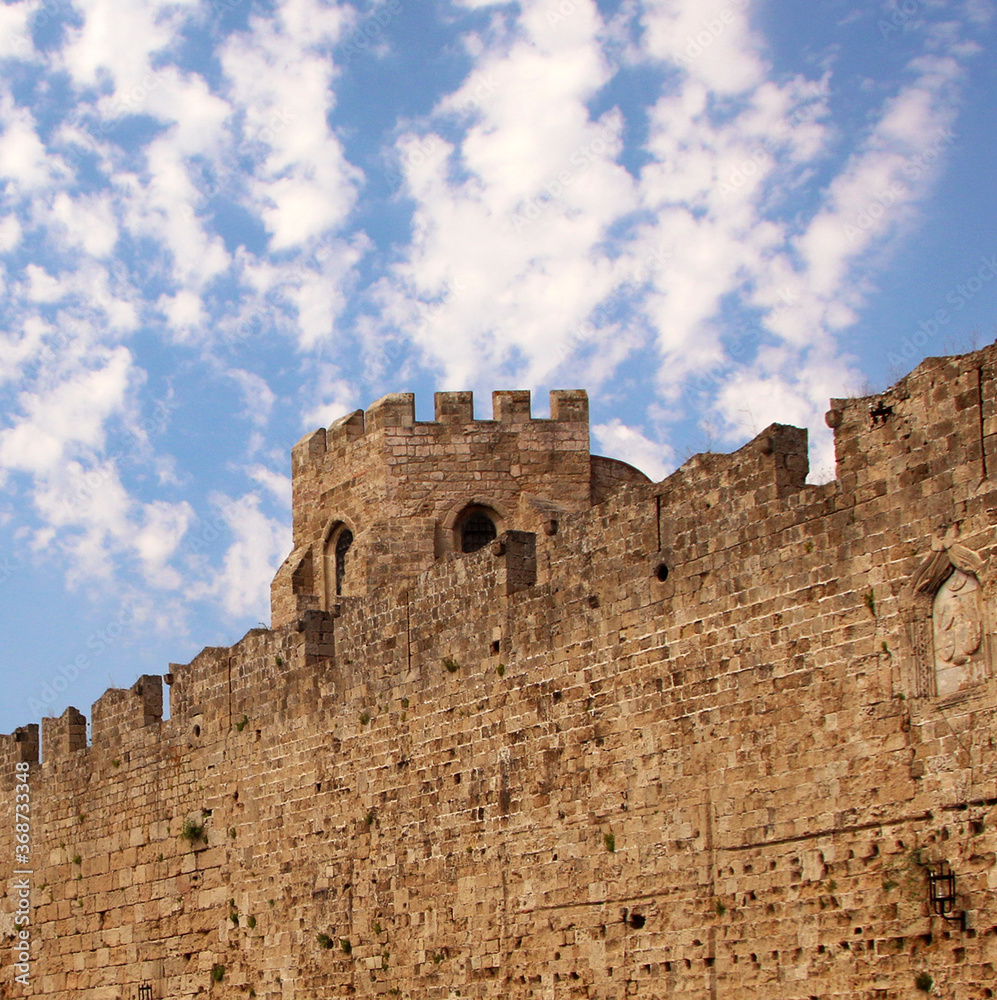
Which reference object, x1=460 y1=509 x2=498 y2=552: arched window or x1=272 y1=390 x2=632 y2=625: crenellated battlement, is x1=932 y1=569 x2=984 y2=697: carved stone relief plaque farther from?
x1=460 y1=509 x2=498 y2=552: arched window

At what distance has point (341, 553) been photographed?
70.7ft

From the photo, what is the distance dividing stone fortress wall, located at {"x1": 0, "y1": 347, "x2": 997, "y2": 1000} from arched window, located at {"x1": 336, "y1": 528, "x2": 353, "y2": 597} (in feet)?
0.22

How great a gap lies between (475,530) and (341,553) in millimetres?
1935

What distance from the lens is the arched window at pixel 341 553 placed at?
838 inches

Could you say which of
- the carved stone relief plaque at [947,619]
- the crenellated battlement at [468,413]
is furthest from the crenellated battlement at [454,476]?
the carved stone relief plaque at [947,619]

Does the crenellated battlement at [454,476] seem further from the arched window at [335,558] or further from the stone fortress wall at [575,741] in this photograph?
A: the arched window at [335,558]

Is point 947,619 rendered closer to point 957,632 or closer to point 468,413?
point 957,632

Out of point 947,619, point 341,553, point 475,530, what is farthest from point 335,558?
point 947,619

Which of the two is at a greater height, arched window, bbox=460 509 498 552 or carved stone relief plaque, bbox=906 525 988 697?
arched window, bbox=460 509 498 552

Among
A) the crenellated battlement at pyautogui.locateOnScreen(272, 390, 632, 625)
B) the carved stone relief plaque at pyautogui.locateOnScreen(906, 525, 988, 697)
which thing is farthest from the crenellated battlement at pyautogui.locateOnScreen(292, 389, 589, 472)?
the carved stone relief plaque at pyautogui.locateOnScreen(906, 525, 988, 697)

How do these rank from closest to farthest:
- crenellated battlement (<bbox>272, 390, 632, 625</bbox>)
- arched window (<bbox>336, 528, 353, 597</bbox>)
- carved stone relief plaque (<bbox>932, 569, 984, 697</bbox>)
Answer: carved stone relief plaque (<bbox>932, 569, 984, 697</bbox>) → crenellated battlement (<bbox>272, 390, 632, 625</bbox>) → arched window (<bbox>336, 528, 353, 597</bbox>)

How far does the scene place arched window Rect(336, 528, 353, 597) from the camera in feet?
69.9

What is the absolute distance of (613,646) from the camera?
14.1 metres

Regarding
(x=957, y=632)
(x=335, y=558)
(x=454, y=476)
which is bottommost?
(x=957, y=632)
